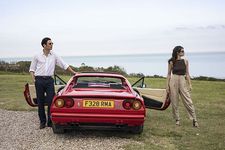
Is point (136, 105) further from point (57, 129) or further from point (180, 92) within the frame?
point (180, 92)

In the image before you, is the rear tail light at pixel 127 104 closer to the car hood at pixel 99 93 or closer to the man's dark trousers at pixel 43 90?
the car hood at pixel 99 93

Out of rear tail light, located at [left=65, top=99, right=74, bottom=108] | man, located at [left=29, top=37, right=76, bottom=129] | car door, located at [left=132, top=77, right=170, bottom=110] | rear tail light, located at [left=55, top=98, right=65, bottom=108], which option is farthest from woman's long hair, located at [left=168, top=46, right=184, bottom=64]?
rear tail light, located at [left=55, top=98, right=65, bottom=108]

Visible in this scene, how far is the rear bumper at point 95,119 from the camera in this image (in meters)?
6.67

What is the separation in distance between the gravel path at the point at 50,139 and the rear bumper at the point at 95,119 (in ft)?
1.15

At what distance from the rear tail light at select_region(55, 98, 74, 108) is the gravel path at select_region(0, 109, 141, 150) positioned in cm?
64

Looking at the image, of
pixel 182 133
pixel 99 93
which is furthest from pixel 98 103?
pixel 182 133

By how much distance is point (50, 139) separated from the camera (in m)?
6.94

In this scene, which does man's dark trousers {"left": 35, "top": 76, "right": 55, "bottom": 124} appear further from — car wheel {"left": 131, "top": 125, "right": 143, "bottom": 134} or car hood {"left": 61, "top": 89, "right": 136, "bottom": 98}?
car wheel {"left": 131, "top": 125, "right": 143, "bottom": 134}

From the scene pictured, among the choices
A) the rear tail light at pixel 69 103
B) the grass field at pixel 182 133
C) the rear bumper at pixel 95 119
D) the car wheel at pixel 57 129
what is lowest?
the grass field at pixel 182 133

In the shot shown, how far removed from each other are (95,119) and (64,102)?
0.63 meters

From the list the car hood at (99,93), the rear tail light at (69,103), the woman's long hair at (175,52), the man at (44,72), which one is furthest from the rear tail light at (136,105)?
the woman's long hair at (175,52)

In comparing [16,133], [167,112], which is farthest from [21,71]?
[16,133]

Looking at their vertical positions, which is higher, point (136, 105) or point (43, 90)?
point (43, 90)

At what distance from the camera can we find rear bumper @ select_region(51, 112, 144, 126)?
667 cm
